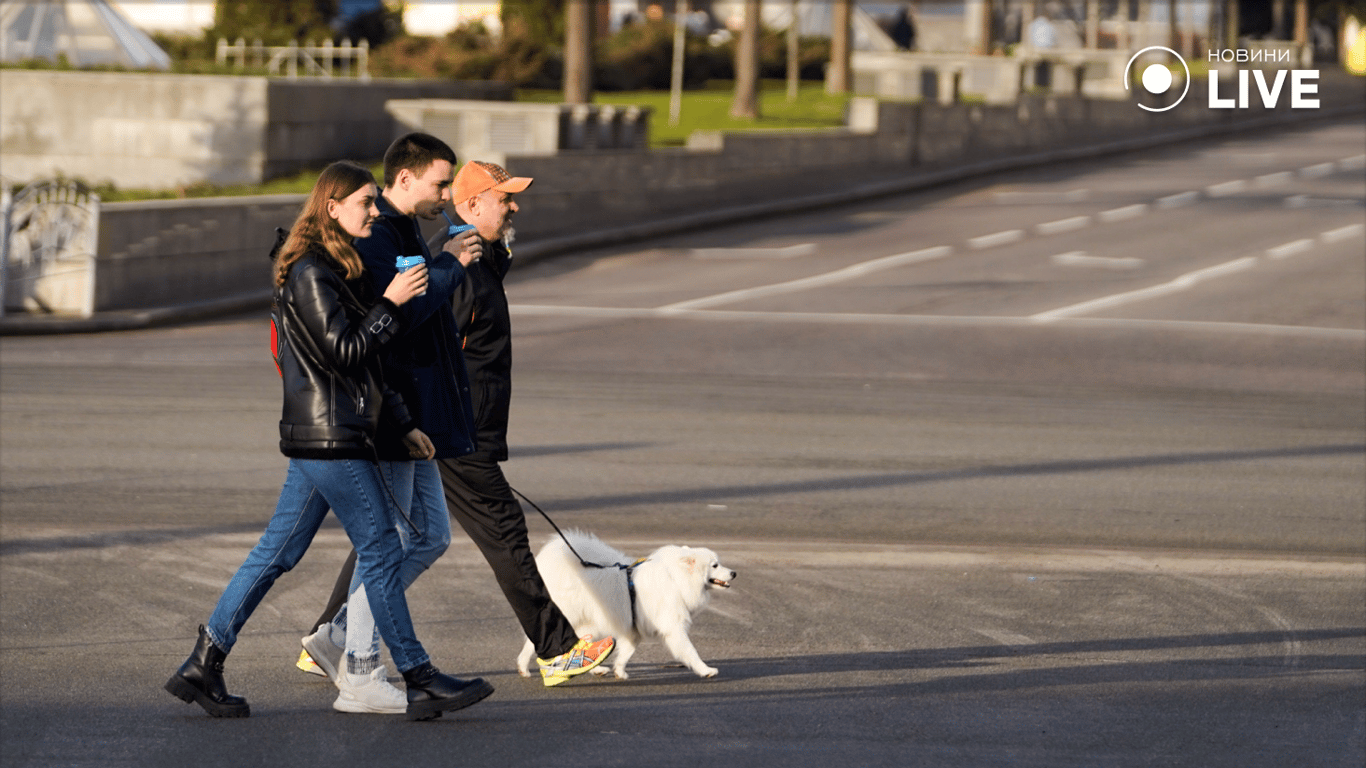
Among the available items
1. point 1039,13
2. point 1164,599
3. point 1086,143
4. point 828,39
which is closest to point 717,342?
point 1164,599

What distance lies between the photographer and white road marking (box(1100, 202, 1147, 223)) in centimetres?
2720

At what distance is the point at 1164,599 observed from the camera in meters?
7.75

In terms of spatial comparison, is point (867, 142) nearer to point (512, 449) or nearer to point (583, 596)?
point (512, 449)

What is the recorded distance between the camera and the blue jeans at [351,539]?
5418 millimetres

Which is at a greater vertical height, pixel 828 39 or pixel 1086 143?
pixel 828 39

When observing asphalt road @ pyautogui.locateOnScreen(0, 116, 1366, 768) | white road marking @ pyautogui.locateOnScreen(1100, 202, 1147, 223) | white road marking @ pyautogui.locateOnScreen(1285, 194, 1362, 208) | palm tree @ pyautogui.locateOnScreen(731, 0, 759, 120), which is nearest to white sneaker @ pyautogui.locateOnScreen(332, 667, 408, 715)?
asphalt road @ pyautogui.locateOnScreen(0, 116, 1366, 768)

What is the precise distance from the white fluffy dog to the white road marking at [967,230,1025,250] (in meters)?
18.5

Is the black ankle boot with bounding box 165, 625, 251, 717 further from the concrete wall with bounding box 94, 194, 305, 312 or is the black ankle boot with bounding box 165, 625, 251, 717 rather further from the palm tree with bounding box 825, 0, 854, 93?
the palm tree with bounding box 825, 0, 854, 93

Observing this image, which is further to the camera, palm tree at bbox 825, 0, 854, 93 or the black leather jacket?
palm tree at bbox 825, 0, 854, 93

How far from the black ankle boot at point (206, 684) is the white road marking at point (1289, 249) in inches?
802

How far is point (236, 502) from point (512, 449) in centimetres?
235

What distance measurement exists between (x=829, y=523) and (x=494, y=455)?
3.66 metres
